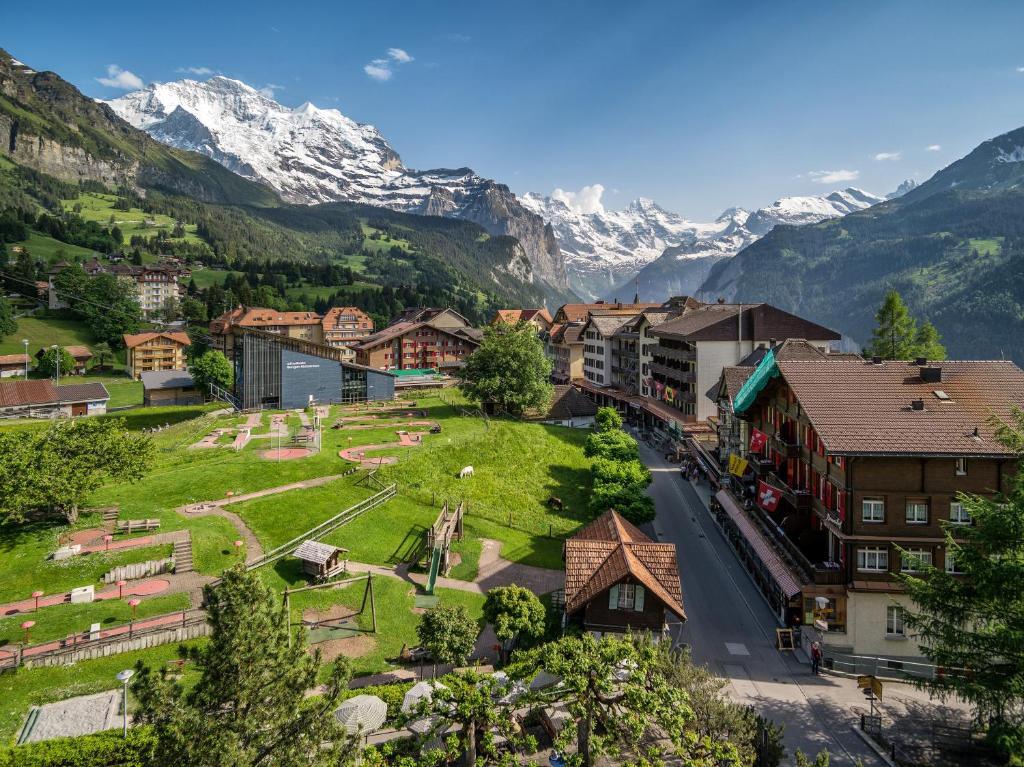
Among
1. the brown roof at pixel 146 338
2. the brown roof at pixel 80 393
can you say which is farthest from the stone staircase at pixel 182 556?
the brown roof at pixel 146 338

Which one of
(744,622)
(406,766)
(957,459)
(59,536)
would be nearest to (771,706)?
(744,622)

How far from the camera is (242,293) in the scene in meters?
182

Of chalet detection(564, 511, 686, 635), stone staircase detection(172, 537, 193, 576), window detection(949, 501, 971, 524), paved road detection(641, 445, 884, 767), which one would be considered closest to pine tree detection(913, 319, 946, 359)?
paved road detection(641, 445, 884, 767)

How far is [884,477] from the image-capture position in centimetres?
3164

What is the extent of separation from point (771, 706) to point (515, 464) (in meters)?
35.1

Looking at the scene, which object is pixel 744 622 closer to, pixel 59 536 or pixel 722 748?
pixel 722 748

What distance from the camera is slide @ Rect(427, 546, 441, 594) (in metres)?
35.7

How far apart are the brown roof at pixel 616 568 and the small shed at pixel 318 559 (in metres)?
13.7

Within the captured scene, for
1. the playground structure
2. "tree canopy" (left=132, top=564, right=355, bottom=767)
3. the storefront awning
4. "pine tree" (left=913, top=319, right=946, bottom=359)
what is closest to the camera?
"tree canopy" (left=132, top=564, right=355, bottom=767)

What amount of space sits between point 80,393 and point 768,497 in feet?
326

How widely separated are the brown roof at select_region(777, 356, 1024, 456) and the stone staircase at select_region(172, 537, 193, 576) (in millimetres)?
35617

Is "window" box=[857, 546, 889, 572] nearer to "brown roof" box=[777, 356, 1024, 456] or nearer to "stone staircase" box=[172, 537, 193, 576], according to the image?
"brown roof" box=[777, 356, 1024, 456]

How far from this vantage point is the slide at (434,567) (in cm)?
3569

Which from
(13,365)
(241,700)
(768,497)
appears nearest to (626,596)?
(768,497)
